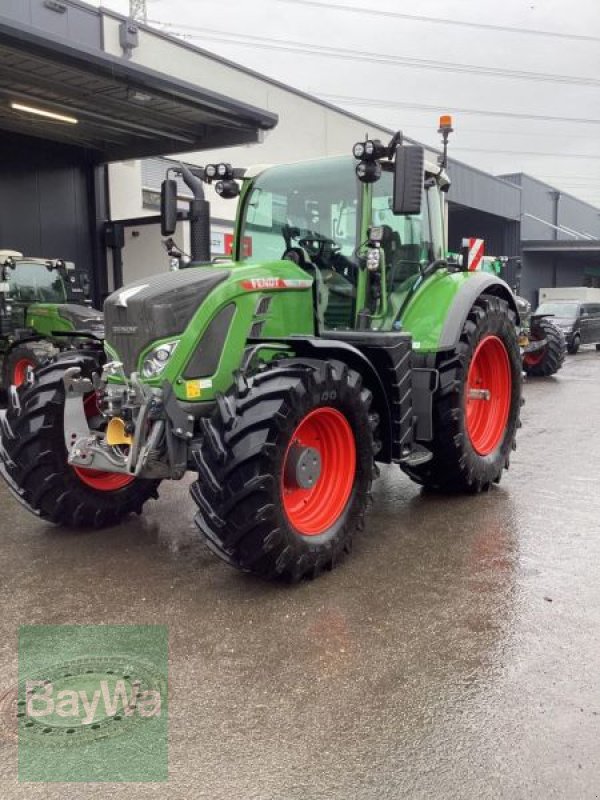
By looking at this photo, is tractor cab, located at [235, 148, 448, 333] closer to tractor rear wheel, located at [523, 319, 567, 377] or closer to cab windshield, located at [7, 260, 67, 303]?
cab windshield, located at [7, 260, 67, 303]

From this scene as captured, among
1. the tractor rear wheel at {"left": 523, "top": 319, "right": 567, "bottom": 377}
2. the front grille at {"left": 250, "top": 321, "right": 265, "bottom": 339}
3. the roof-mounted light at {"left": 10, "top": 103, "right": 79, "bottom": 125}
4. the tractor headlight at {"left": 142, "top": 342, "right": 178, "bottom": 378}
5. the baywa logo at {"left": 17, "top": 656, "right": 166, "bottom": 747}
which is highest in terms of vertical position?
the roof-mounted light at {"left": 10, "top": 103, "right": 79, "bottom": 125}

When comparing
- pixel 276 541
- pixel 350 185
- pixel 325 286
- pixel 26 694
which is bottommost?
pixel 26 694

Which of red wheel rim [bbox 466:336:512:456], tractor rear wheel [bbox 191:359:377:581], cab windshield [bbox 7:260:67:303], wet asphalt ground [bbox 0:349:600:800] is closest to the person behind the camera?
wet asphalt ground [bbox 0:349:600:800]

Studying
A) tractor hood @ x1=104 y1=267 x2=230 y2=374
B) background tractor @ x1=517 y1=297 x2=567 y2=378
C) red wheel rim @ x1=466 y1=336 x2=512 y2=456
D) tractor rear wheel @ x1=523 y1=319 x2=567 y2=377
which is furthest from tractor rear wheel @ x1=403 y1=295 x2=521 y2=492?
tractor rear wheel @ x1=523 y1=319 x2=567 y2=377

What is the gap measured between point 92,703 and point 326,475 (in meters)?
1.88

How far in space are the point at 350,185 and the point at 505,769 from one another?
3631mm

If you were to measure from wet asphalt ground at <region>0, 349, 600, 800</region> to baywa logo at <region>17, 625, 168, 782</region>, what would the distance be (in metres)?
0.06

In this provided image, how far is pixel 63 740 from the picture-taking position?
2645 mm

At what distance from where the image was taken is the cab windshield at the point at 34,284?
36.4 ft

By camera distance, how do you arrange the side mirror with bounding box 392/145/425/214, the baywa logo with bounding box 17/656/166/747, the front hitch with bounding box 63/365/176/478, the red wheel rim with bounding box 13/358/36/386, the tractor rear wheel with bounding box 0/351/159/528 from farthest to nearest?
the red wheel rim with bounding box 13/358/36/386
the tractor rear wheel with bounding box 0/351/159/528
the side mirror with bounding box 392/145/425/214
the front hitch with bounding box 63/365/176/478
the baywa logo with bounding box 17/656/166/747

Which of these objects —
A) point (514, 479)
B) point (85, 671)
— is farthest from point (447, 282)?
point (85, 671)

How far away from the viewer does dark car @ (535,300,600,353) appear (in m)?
18.7

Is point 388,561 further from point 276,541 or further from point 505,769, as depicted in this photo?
point 505,769

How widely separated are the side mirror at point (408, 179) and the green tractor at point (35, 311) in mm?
6502
